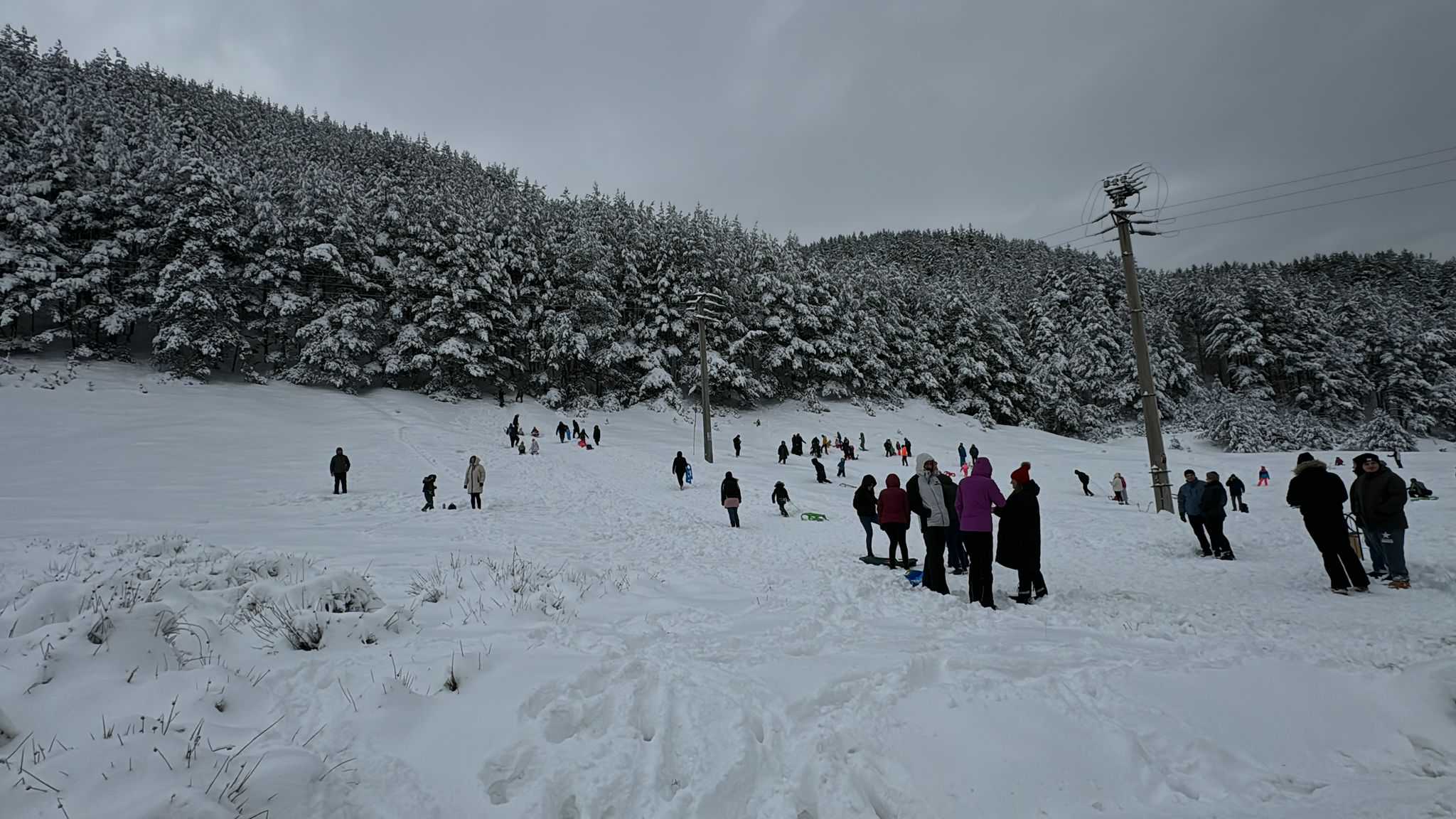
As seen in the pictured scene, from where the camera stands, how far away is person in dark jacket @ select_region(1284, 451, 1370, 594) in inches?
262

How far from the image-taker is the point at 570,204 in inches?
1925

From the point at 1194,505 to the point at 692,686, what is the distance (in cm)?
1012

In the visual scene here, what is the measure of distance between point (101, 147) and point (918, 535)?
1928 inches

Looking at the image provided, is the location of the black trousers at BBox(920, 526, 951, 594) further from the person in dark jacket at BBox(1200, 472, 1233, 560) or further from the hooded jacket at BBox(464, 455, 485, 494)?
the hooded jacket at BBox(464, 455, 485, 494)

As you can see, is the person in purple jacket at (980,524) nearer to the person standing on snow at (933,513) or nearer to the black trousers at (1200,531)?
the person standing on snow at (933,513)

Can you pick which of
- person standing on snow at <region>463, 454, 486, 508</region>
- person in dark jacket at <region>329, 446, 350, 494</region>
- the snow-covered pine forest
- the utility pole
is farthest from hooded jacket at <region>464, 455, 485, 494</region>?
the snow-covered pine forest

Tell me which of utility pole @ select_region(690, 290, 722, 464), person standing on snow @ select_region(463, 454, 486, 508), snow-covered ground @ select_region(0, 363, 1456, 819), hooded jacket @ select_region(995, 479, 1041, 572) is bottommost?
snow-covered ground @ select_region(0, 363, 1456, 819)

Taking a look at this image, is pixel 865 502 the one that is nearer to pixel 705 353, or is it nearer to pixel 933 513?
pixel 933 513

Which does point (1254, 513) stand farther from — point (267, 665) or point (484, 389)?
point (484, 389)

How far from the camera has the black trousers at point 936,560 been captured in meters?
7.28

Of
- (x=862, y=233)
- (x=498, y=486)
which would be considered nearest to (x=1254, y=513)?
(x=498, y=486)

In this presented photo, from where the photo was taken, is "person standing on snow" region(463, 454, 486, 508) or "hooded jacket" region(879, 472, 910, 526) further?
"person standing on snow" region(463, 454, 486, 508)

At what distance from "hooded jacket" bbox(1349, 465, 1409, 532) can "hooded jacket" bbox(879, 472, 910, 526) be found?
524 centimetres

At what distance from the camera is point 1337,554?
22.5 feet
